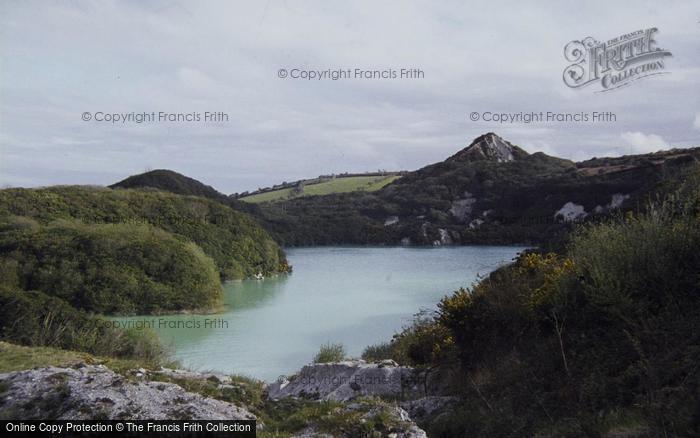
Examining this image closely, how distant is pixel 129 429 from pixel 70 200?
33.5m

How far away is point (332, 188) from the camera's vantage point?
374ft

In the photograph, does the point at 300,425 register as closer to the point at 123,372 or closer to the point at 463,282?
the point at 123,372

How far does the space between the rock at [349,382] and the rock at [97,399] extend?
3271mm

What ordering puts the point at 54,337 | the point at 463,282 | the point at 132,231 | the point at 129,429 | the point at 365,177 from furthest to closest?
1. the point at 365,177
2. the point at 463,282
3. the point at 132,231
4. the point at 54,337
5. the point at 129,429

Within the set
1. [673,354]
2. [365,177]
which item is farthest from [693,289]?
[365,177]

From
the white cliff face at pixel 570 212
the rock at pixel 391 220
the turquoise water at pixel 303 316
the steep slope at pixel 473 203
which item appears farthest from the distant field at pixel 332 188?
the turquoise water at pixel 303 316

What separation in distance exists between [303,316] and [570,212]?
38304 mm

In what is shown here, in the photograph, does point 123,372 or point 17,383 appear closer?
point 17,383

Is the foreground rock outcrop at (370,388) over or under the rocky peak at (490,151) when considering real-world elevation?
under

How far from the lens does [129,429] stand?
5.77 meters

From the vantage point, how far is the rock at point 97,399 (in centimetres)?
613

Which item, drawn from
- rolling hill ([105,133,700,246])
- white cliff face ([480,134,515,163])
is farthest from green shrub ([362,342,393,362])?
white cliff face ([480,134,515,163])

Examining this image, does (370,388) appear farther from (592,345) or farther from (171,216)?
(171,216)

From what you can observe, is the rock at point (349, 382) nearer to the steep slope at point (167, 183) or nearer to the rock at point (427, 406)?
the rock at point (427, 406)
